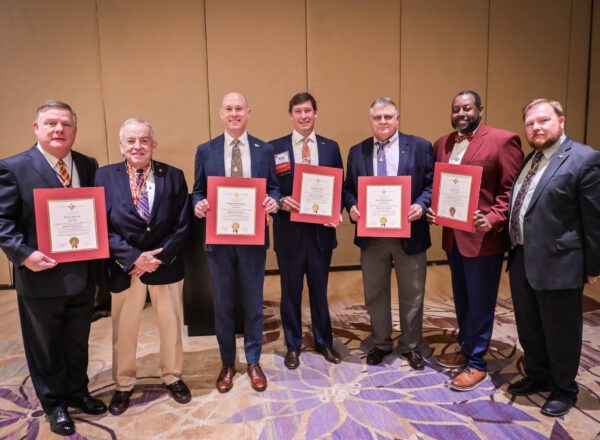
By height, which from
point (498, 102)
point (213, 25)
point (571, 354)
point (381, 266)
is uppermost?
point (213, 25)

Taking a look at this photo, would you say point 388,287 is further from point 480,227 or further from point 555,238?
point 555,238

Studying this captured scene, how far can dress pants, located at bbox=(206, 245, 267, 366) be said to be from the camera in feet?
8.73

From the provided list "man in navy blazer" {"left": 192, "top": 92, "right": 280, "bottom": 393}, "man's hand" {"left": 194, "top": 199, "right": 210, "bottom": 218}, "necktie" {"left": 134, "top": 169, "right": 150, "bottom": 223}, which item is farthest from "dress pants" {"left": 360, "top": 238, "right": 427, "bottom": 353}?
"necktie" {"left": 134, "top": 169, "right": 150, "bottom": 223}

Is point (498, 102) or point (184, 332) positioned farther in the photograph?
point (498, 102)

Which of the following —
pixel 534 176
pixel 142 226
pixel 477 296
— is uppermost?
pixel 534 176

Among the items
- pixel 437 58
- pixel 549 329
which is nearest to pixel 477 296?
pixel 549 329

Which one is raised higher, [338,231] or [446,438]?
[338,231]

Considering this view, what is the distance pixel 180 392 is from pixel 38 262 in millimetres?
1083

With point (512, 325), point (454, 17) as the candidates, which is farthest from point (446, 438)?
point (454, 17)

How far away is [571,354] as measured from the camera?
7.70ft

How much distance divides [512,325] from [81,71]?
16.5 feet

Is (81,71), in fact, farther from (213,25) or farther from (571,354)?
(571,354)

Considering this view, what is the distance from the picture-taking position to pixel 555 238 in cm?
224

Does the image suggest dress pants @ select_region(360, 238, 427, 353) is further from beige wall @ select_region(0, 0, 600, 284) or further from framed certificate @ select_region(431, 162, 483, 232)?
beige wall @ select_region(0, 0, 600, 284)
